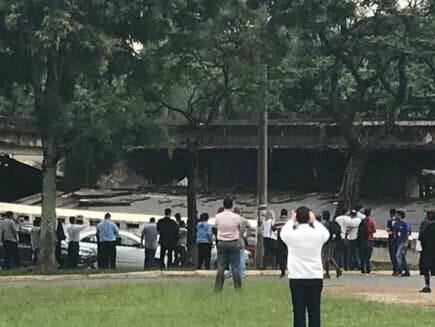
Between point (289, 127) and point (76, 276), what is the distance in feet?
79.7

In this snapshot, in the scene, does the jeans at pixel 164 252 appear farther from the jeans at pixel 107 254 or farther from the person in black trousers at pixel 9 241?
the person in black trousers at pixel 9 241

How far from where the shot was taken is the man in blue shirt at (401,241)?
23234 millimetres

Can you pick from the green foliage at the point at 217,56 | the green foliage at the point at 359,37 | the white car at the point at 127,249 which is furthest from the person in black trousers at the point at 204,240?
the green foliage at the point at 359,37

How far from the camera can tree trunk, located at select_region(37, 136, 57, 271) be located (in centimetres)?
2444

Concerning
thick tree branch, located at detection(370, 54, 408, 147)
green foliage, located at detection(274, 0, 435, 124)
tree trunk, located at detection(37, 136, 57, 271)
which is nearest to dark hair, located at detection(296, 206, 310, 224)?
tree trunk, located at detection(37, 136, 57, 271)

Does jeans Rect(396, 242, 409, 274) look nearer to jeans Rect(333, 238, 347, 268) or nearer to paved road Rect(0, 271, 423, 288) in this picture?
paved road Rect(0, 271, 423, 288)

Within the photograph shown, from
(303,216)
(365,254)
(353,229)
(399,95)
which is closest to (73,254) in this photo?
(353,229)

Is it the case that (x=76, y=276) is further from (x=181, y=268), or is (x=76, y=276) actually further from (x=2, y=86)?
(x=2, y=86)

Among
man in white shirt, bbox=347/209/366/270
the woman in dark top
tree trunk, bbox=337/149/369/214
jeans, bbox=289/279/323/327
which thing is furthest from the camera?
tree trunk, bbox=337/149/369/214

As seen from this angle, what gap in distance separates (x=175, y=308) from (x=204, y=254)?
34.4 feet

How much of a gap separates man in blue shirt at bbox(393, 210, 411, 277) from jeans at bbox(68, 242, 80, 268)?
8511mm

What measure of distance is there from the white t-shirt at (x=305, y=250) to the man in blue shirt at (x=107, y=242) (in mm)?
13830

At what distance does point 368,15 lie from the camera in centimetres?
2994

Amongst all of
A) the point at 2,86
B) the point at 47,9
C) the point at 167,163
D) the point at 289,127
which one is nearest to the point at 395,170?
the point at 289,127
